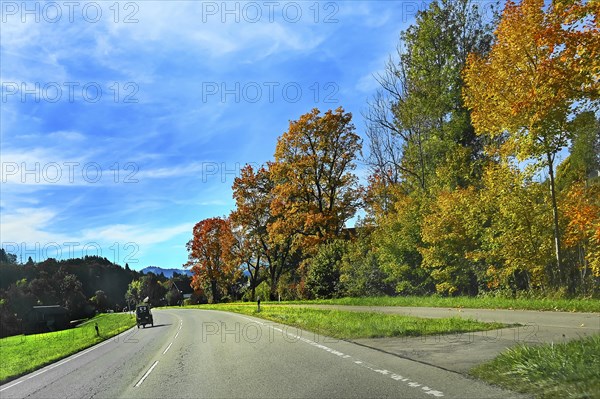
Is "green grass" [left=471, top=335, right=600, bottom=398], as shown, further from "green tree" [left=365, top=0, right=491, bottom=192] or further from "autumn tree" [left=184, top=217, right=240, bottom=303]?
"autumn tree" [left=184, top=217, right=240, bottom=303]

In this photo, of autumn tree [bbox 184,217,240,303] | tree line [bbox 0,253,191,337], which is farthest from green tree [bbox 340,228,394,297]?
autumn tree [bbox 184,217,240,303]

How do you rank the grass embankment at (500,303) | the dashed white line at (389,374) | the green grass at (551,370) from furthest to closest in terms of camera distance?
the grass embankment at (500,303) < the dashed white line at (389,374) < the green grass at (551,370)

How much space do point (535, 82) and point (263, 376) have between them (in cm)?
1548

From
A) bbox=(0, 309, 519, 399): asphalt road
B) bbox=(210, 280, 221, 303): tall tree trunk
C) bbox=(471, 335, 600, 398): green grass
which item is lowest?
bbox=(210, 280, 221, 303): tall tree trunk

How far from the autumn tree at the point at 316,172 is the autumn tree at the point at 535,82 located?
75.6 ft

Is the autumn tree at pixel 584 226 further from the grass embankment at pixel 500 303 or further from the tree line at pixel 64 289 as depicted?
the tree line at pixel 64 289

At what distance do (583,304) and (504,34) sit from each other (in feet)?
36.0

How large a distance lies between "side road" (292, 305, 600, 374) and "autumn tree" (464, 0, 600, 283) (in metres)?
6.35

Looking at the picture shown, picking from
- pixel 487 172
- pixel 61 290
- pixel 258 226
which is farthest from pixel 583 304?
pixel 61 290

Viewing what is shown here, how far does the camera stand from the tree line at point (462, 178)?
59.7 ft

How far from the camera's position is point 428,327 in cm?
1522

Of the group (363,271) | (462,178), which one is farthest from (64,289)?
(462,178)

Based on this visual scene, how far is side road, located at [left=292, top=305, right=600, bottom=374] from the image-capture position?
9836 millimetres

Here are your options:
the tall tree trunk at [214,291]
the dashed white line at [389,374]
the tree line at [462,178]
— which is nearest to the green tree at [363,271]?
the tree line at [462,178]
